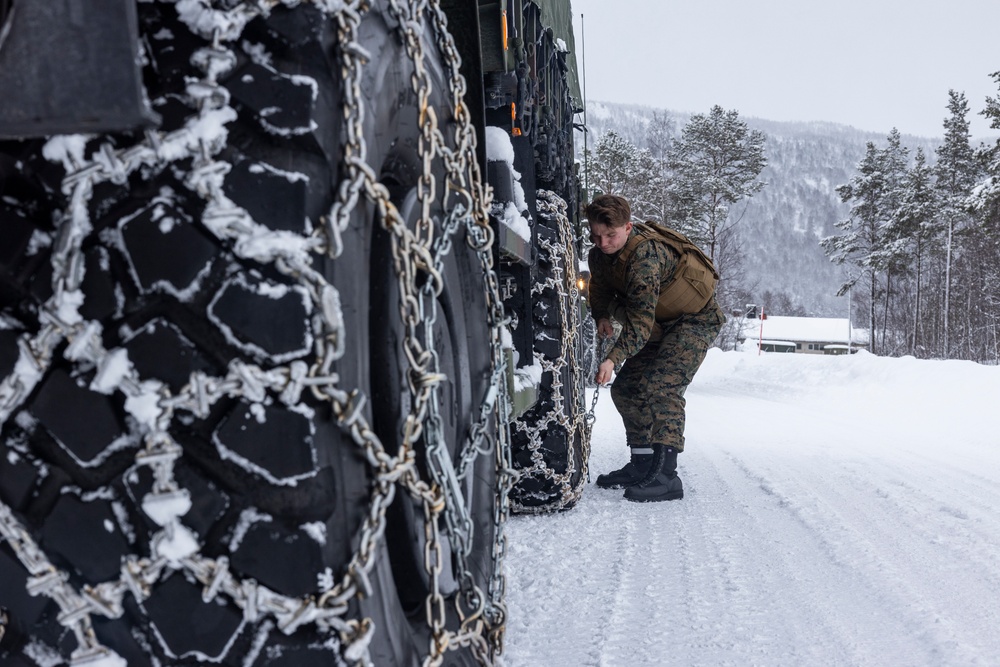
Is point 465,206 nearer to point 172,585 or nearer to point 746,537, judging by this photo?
point 172,585

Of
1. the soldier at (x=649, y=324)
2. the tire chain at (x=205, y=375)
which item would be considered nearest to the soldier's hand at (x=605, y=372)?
the soldier at (x=649, y=324)

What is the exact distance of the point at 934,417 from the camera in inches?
320

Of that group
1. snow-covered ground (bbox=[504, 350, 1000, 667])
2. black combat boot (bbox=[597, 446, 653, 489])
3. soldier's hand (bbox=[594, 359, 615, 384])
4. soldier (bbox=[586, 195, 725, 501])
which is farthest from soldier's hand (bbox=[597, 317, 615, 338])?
snow-covered ground (bbox=[504, 350, 1000, 667])

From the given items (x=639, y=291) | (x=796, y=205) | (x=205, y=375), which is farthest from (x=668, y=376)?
(x=796, y=205)

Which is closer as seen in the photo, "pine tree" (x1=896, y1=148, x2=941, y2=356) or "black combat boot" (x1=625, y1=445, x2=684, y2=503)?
"black combat boot" (x1=625, y1=445, x2=684, y2=503)

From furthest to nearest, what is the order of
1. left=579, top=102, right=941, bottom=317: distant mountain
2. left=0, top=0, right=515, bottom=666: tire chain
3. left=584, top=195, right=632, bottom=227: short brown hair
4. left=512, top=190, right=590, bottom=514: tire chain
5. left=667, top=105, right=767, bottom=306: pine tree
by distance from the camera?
left=579, top=102, right=941, bottom=317: distant mountain, left=667, top=105, right=767, bottom=306: pine tree, left=584, top=195, right=632, bottom=227: short brown hair, left=512, top=190, right=590, bottom=514: tire chain, left=0, top=0, right=515, bottom=666: tire chain

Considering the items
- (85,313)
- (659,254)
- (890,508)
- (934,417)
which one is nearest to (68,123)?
(85,313)

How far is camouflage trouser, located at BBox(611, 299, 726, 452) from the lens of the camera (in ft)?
13.8

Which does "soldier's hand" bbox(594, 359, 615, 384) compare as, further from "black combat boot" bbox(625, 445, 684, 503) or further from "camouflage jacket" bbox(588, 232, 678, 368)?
"black combat boot" bbox(625, 445, 684, 503)

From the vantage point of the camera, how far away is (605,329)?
433 cm

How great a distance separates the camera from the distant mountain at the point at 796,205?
124 m

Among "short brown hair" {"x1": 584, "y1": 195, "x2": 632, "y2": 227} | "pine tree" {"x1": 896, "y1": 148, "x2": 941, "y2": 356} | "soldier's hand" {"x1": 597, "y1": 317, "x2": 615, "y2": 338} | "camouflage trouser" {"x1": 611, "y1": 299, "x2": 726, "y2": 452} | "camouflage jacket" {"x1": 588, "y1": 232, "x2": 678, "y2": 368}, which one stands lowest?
"camouflage trouser" {"x1": 611, "y1": 299, "x2": 726, "y2": 452}

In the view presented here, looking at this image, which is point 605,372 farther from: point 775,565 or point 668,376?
point 775,565

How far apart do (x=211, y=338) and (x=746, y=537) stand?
2.75 meters
